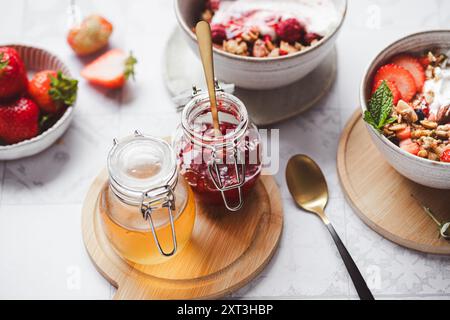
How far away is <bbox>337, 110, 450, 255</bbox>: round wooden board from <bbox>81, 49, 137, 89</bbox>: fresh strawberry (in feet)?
1.76

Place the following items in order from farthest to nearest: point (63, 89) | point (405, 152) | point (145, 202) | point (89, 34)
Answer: point (89, 34) < point (63, 89) < point (405, 152) < point (145, 202)

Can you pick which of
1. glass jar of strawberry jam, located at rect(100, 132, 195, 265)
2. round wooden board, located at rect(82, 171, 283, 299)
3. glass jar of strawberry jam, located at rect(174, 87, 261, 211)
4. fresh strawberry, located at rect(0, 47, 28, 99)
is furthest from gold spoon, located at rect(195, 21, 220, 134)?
fresh strawberry, located at rect(0, 47, 28, 99)

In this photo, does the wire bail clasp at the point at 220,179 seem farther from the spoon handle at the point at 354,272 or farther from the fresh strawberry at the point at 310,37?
the fresh strawberry at the point at 310,37

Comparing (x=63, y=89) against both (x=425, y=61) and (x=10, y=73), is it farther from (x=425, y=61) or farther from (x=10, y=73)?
(x=425, y=61)

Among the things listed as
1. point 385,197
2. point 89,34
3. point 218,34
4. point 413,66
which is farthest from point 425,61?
point 89,34

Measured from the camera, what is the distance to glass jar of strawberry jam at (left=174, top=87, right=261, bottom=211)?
3.71 ft

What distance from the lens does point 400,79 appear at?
4.25ft

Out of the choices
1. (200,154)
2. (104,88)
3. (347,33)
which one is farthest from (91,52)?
(347,33)

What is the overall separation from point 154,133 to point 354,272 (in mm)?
554

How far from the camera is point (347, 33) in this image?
1551 millimetres

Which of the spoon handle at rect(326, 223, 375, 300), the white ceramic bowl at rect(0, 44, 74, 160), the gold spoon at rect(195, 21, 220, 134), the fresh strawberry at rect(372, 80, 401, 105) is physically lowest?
the spoon handle at rect(326, 223, 375, 300)

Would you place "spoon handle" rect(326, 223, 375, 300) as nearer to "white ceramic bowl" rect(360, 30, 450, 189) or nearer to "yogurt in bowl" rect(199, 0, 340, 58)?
"white ceramic bowl" rect(360, 30, 450, 189)

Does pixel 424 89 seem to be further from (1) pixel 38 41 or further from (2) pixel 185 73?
(1) pixel 38 41

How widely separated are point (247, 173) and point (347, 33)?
1.83 ft
